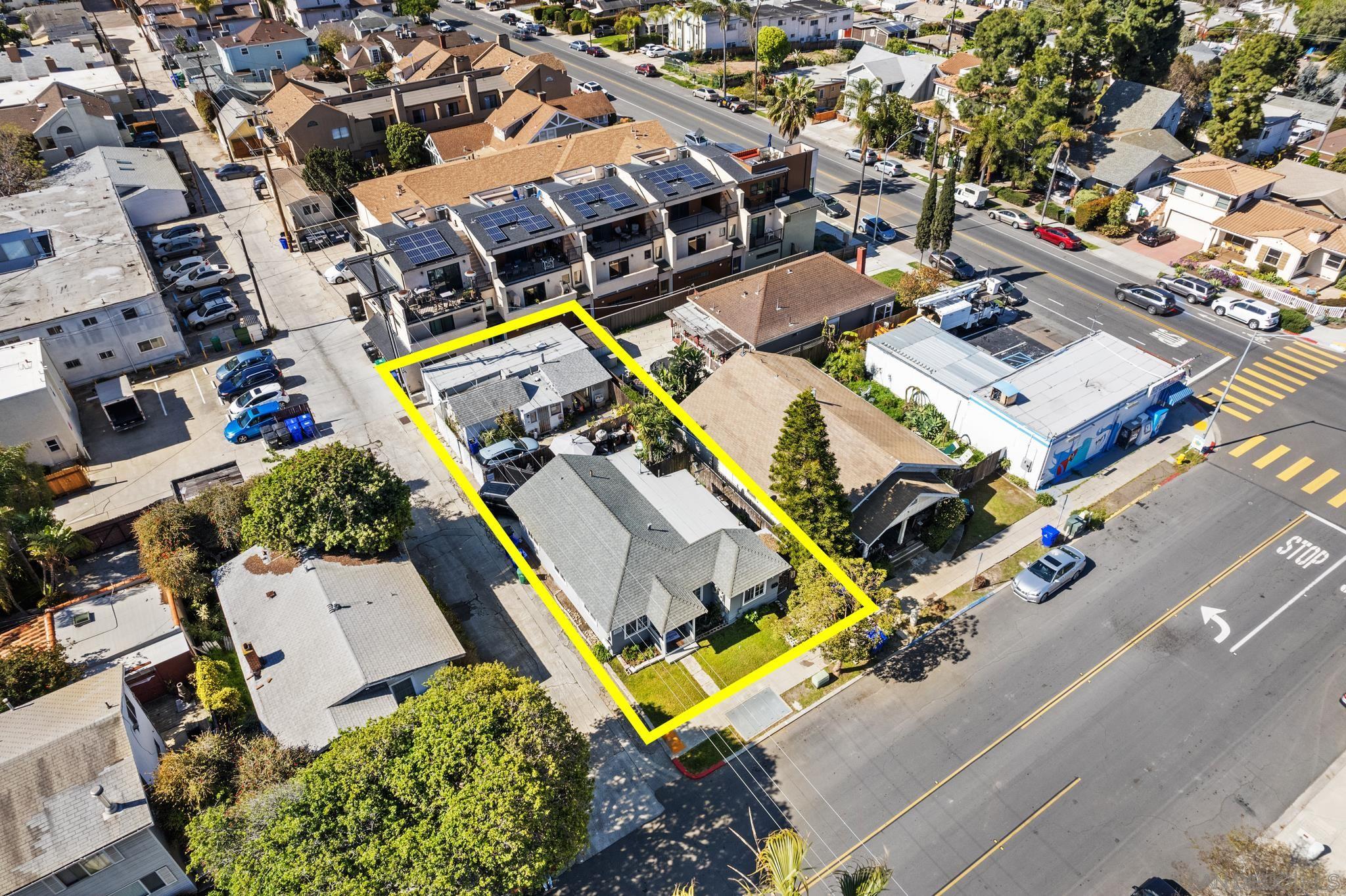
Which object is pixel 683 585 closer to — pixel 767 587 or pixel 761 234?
pixel 767 587

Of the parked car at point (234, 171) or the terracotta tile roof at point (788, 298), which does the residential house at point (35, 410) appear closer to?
the terracotta tile roof at point (788, 298)

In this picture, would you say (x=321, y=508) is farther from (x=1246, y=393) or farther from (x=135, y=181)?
(x=135, y=181)

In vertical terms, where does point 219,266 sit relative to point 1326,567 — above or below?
above

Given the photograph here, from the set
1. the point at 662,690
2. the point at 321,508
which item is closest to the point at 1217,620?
the point at 662,690

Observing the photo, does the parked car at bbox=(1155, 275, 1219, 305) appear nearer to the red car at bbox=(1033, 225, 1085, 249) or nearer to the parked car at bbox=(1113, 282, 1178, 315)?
the parked car at bbox=(1113, 282, 1178, 315)

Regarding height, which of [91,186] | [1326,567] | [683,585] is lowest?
[1326,567]

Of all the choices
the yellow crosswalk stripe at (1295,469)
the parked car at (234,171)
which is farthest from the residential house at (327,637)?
the parked car at (234,171)

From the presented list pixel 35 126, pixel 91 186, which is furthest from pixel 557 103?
pixel 35 126

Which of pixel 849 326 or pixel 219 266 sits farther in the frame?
pixel 219 266
